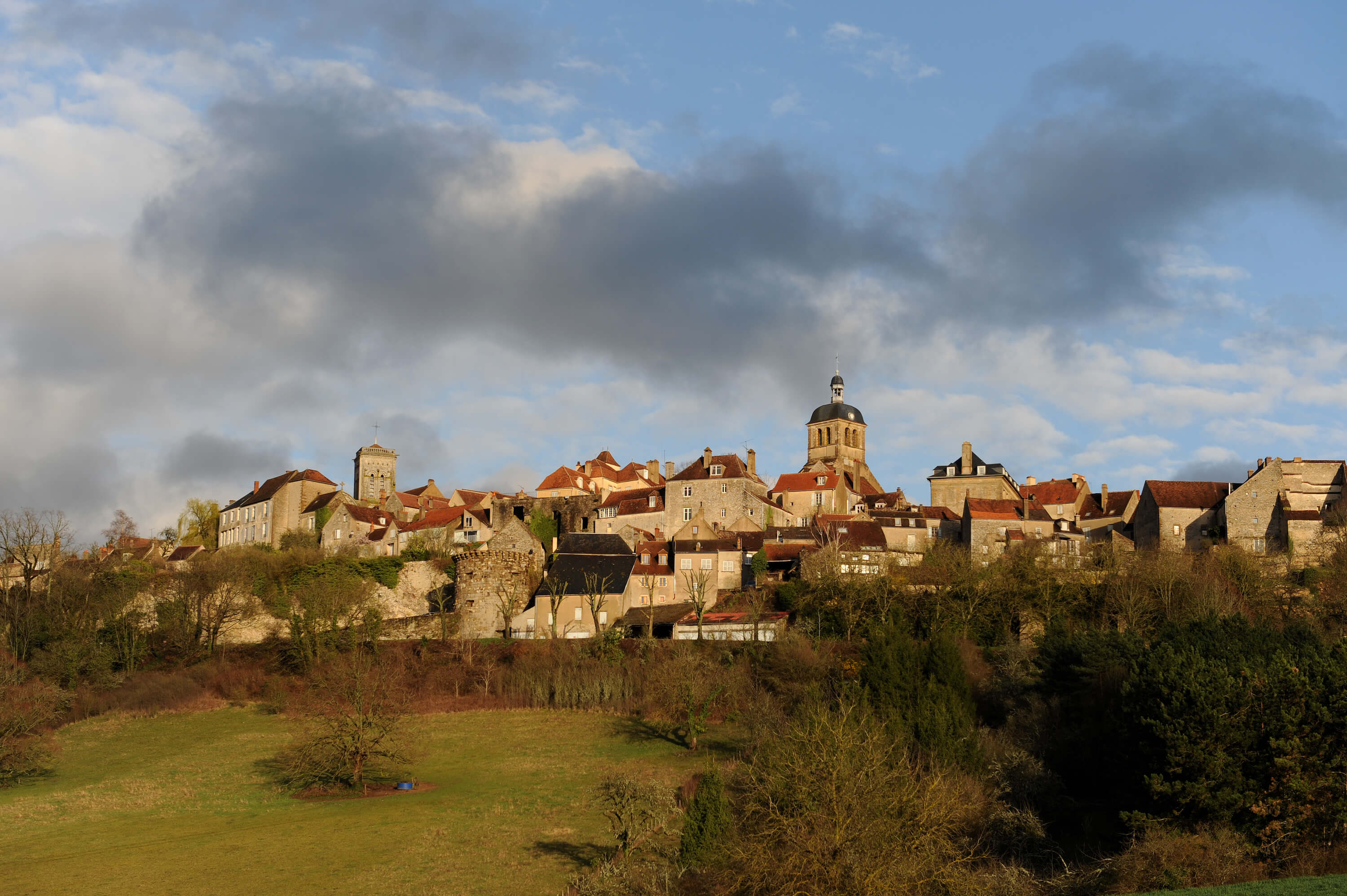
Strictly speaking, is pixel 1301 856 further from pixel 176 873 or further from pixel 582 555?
pixel 582 555

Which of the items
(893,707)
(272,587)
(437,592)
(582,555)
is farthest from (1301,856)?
(272,587)

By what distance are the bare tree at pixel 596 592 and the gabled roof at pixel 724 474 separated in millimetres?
14769

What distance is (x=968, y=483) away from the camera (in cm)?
7569

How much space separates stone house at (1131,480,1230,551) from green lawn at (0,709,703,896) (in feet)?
103

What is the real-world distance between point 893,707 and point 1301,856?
39.8 ft

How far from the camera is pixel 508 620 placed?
180ft

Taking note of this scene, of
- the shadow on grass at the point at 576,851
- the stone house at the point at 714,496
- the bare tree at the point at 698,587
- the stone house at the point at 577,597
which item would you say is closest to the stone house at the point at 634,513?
the stone house at the point at 714,496

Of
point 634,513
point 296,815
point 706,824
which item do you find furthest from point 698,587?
point 706,824

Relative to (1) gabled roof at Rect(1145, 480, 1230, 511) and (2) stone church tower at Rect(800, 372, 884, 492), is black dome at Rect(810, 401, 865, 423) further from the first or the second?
(1) gabled roof at Rect(1145, 480, 1230, 511)

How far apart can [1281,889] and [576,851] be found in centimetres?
1518

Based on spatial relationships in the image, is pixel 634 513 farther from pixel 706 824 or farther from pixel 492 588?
pixel 706 824

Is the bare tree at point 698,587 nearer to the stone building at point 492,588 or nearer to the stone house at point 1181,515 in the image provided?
the stone building at point 492,588

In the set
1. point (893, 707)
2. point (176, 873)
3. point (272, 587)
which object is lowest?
point (176, 873)

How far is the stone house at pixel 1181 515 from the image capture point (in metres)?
59.6
